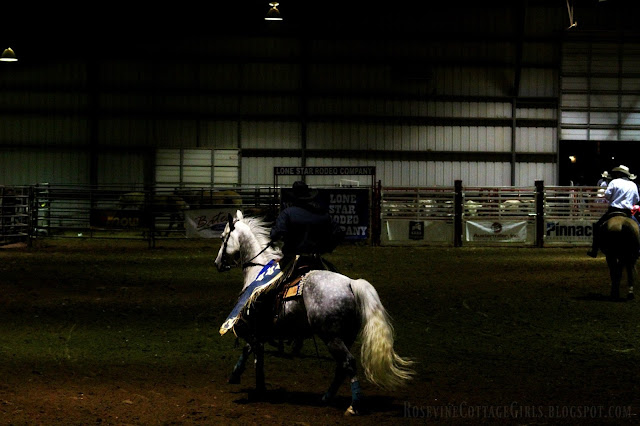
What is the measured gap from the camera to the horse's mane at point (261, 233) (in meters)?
7.32

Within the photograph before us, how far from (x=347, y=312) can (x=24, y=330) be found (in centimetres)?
515

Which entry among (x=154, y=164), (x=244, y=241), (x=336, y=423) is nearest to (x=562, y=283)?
(x=244, y=241)

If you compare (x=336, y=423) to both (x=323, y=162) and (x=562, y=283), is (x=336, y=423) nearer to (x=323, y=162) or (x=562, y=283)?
(x=562, y=283)

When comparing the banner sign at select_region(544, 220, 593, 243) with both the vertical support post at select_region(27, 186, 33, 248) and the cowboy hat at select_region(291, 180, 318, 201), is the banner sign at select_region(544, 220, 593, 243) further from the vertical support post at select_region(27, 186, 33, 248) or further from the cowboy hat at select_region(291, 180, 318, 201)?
the cowboy hat at select_region(291, 180, 318, 201)

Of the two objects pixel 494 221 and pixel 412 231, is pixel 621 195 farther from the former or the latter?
pixel 412 231

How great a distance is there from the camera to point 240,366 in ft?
23.2

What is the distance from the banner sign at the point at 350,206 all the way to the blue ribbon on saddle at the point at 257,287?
18.0 m

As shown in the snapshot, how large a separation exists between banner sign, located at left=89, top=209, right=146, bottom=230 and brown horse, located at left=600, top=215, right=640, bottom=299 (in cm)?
1490

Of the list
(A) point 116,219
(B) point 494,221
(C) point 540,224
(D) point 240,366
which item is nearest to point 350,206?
(B) point 494,221

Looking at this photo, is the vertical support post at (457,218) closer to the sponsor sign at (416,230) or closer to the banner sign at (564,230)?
the sponsor sign at (416,230)

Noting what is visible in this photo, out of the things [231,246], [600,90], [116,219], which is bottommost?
[116,219]

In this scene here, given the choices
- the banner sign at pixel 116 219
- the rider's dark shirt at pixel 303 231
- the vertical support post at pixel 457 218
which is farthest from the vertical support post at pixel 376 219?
the rider's dark shirt at pixel 303 231

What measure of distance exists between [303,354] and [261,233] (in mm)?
1609

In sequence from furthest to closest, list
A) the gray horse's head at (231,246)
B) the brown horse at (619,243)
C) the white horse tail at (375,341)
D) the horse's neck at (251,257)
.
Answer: the brown horse at (619,243) < the gray horse's head at (231,246) < the horse's neck at (251,257) < the white horse tail at (375,341)
